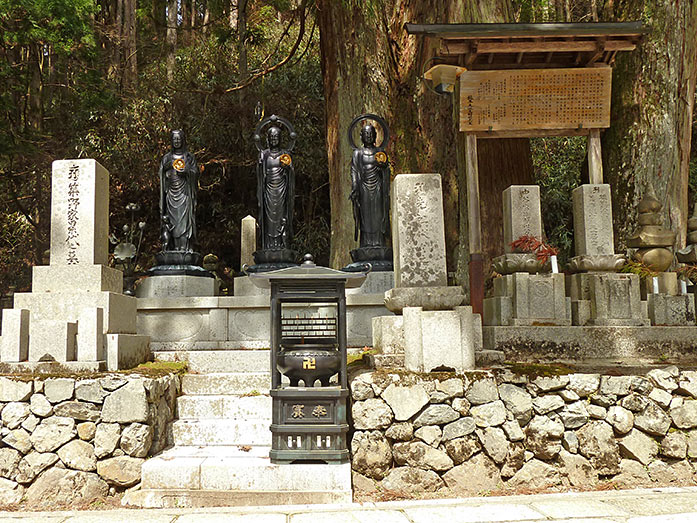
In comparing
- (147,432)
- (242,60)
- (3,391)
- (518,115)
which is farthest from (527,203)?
(242,60)

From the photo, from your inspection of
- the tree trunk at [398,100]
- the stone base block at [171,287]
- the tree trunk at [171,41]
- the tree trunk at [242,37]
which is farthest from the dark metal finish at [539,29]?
the tree trunk at [171,41]

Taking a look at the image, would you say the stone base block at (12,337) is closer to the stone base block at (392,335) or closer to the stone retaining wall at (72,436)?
the stone retaining wall at (72,436)

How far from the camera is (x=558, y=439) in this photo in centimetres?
491

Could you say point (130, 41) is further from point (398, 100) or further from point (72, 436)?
point (72, 436)

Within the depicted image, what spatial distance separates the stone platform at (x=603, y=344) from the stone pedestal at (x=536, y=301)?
233 millimetres

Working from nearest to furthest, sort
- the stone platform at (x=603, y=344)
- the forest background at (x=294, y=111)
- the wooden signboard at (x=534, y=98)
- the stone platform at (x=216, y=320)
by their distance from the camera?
the stone platform at (x=603, y=344) < the stone platform at (x=216, y=320) < the wooden signboard at (x=534, y=98) < the forest background at (x=294, y=111)

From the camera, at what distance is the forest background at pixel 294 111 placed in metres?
8.88

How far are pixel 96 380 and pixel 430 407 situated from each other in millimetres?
2585

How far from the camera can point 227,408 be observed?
5.39m

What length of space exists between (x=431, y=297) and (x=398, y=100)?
6.74m

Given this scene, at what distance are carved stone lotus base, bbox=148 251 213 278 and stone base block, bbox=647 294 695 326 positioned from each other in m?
5.21

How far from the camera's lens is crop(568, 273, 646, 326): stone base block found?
6152 mm

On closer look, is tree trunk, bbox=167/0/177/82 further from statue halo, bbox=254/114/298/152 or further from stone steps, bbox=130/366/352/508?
stone steps, bbox=130/366/352/508

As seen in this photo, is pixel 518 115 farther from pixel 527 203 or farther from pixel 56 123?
pixel 56 123
